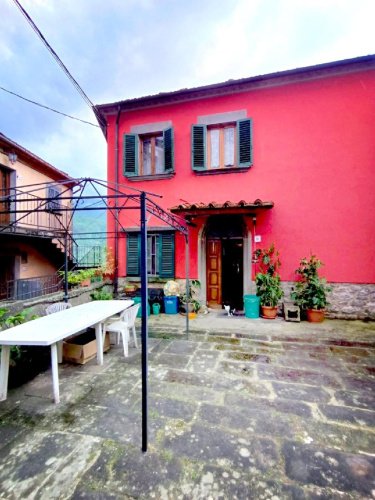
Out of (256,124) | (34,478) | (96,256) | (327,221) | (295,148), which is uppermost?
(256,124)

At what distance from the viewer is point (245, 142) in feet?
23.7

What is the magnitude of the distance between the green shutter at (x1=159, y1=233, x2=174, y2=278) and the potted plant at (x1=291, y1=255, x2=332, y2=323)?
369 centimetres

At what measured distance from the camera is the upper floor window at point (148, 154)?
7.81 meters

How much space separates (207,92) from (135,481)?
871 centimetres

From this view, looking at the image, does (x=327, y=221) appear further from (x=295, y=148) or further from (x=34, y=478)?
(x=34, y=478)

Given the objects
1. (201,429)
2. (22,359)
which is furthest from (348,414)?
(22,359)

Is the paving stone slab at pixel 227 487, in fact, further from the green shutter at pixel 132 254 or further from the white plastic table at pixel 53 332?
the green shutter at pixel 132 254

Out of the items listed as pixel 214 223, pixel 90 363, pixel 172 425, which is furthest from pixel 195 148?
pixel 172 425

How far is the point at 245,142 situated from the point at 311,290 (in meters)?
4.65

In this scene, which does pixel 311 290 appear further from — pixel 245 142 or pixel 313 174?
pixel 245 142

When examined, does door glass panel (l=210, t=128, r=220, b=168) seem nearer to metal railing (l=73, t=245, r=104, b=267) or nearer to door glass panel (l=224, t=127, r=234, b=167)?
door glass panel (l=224, t=127, r=234, b=167)

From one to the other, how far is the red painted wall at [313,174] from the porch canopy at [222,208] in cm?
46

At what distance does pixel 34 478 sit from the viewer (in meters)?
1.99

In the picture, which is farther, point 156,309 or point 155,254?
point 155,254
